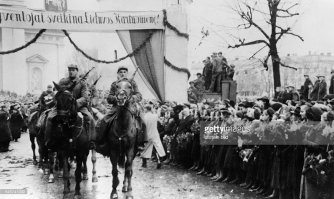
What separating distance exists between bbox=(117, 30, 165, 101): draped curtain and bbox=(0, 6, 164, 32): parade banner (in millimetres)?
304

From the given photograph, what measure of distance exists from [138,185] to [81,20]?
828 centimetres

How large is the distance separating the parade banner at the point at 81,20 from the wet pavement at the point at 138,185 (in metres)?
5.02

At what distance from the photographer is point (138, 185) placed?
12062mm

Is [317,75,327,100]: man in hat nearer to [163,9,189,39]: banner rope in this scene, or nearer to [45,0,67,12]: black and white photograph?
[163,9,189,39]: banner rope

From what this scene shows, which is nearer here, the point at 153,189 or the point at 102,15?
the point at 153,189

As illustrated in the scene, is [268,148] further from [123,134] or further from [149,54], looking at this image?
[149,54]

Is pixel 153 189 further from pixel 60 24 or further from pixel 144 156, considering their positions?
pixel 60 24

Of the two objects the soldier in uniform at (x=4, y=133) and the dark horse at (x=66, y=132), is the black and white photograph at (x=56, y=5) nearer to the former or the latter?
the soldier in uniform at (x=4, y=133)

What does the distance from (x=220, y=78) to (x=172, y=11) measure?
343 cm

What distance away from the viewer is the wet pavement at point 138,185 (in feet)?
35.2

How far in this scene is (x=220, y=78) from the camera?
20.6m

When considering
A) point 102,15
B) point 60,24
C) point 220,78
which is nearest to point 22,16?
point 60,24

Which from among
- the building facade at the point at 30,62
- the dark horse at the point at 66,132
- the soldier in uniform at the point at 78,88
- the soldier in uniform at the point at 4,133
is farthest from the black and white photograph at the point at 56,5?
the building facade at the point at 30,62

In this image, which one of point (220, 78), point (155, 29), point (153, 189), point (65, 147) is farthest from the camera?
point (220, 78)
